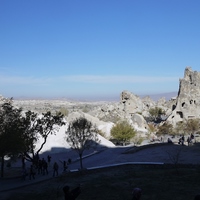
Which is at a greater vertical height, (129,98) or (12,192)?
(129,98)

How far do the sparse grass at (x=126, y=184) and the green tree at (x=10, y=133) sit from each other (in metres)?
4.42

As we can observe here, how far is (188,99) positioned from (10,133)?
5906 cm

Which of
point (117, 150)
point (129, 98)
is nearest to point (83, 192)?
point (117, 150)

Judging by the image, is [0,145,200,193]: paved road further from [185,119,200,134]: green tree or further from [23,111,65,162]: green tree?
[185,119,200,134]: green tree

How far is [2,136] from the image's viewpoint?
2105 centimetres

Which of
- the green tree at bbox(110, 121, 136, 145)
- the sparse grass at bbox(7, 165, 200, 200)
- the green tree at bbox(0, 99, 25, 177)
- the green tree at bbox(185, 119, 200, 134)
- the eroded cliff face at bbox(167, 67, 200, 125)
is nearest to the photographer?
the sparse grass at bbox(7, 165, 200, 200)

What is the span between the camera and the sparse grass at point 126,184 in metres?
12.8

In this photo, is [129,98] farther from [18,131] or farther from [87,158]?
[18,131]

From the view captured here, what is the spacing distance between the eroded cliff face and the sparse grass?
52612mm

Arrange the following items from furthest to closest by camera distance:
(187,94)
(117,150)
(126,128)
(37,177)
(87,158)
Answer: (187,94) < (126,128) < (117,150) < (87,158) < (37,177)

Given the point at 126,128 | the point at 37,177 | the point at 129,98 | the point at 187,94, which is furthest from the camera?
the point at 129,98

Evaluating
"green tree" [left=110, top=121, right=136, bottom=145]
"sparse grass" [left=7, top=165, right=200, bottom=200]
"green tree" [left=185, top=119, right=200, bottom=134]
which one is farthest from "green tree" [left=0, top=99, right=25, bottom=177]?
"green tree" [left=185, top=119, right=200, bottom=134]

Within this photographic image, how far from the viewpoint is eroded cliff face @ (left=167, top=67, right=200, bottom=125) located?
70.8 meters

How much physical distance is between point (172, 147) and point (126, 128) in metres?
20.0
